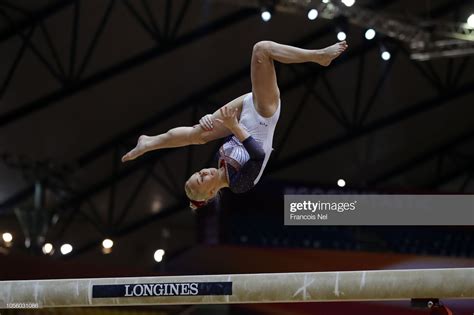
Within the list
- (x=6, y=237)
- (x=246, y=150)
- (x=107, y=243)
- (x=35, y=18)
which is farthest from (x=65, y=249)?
(x=246, y=150)

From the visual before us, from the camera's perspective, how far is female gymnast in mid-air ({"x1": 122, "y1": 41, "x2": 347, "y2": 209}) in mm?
6773

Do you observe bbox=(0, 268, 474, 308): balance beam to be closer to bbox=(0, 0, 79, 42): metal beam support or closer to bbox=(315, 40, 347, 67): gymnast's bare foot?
bbox=(315, 40, 347, 67): gymnast's bare foot

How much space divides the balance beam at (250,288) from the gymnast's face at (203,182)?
2.01 ft

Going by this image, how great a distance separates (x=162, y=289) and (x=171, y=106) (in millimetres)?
8409

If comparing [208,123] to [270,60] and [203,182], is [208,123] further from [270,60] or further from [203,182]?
[270,60]

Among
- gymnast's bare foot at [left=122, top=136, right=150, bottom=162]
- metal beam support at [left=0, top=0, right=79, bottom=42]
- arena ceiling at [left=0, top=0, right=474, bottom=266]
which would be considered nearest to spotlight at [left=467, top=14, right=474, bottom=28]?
arena ceiling at [left=0, top=0, right=474, bottom=266]

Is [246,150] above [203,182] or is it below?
above

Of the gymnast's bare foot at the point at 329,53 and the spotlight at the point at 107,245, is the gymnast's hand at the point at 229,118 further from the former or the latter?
the spotlight at the point at 107,245

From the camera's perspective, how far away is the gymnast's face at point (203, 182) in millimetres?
6949

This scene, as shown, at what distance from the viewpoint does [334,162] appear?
56.1 ft

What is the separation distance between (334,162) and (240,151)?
10197 millimetres

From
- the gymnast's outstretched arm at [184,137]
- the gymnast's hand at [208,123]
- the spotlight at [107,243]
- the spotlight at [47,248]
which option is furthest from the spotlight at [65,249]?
the gymnast's hand at [208,123]

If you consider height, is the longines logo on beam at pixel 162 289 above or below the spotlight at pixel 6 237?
below

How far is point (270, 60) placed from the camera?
6.86 metres
